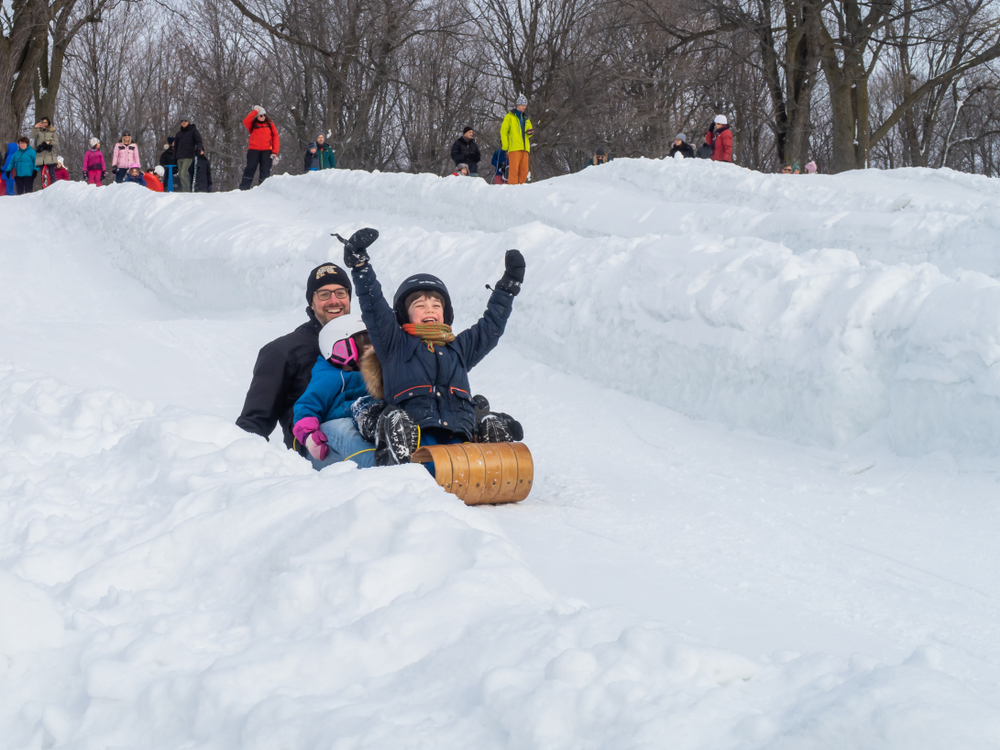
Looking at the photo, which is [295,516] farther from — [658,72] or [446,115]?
[446,115]

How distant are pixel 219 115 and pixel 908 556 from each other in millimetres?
32384

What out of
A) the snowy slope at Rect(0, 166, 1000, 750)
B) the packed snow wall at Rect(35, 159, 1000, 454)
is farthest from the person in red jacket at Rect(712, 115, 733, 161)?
the snowy slope at Rect(0, 166, 1000, 750)

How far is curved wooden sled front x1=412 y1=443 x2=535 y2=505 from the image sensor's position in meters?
3.82

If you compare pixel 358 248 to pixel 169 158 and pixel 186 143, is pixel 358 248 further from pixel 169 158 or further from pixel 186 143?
pixel 169 158

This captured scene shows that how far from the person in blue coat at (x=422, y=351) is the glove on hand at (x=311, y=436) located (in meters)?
0.33

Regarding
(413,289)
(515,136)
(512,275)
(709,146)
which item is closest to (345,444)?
(413,289)

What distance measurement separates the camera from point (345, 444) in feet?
13.7

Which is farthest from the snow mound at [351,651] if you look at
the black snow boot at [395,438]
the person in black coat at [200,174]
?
the person in black coat at [200,174]

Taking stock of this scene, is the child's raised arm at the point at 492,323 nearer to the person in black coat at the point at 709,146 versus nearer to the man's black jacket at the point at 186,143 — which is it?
the person in black coat at the point at 709,146

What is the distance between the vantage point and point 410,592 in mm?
2008

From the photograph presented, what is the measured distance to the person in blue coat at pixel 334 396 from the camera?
417 centimetres

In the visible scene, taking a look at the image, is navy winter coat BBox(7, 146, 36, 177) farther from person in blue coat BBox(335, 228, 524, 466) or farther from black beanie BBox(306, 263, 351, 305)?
person in blue coat BBox(335, 228, 524, 466)

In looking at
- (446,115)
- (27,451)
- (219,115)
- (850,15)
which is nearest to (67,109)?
(219,115)

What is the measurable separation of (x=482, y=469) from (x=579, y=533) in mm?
504
